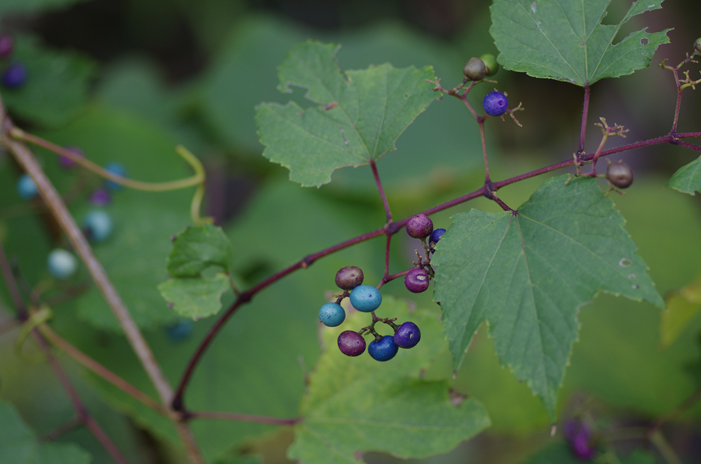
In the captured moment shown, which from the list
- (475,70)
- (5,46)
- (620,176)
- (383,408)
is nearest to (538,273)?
(620,176)

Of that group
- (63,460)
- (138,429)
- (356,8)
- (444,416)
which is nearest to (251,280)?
(138,429)

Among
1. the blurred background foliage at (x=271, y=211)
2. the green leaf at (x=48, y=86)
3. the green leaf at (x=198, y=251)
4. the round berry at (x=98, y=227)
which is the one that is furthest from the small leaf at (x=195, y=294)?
the green leaf at (x=48, y=86)

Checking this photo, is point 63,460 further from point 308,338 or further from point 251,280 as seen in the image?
point 251,280

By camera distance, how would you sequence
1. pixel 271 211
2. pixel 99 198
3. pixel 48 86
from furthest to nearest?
1. pixel 271 211
2. pixel 48 86
3. pixel 99 198

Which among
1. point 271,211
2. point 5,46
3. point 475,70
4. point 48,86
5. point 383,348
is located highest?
point 5,46

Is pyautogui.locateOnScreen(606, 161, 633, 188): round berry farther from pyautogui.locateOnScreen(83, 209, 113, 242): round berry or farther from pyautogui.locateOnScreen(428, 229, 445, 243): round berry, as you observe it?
pyautogui.locateOnScreen(83, 209, 113, 242): round berry

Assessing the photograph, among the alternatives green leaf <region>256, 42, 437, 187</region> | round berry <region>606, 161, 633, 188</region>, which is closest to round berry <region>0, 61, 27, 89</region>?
green leaf <region>256, 42, 437, 187</region>

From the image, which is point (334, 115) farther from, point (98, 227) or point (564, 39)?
point (98, 227)

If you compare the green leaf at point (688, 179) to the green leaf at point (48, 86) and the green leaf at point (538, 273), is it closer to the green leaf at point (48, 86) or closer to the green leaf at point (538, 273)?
the green leaf at point (538, 273)
